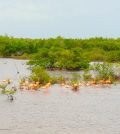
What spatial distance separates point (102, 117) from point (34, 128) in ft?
7.22

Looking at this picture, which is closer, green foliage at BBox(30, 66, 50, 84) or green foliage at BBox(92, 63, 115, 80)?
green foliage at BBox(30, 66, 50, 84)

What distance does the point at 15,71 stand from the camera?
85.9 ft

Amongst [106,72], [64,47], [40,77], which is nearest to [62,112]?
[40,77]

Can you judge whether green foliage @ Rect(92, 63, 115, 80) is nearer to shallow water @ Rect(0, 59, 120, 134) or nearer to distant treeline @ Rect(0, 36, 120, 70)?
shallow water @ Rect(0, 59, 120, 134)

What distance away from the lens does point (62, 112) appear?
48.5 ft

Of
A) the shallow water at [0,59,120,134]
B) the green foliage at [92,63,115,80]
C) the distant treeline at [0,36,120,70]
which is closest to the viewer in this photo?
A: the shallow water at [0,59,120,134]

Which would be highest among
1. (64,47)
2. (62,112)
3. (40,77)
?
(64,47)

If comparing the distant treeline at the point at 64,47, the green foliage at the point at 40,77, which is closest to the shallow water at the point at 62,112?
the green foliage at the point at 40,77

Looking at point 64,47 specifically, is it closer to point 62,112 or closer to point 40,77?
point 40,77

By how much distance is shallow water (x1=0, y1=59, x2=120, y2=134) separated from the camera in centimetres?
1270

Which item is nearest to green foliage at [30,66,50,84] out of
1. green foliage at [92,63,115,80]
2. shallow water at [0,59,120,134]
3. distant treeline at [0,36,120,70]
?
shallow water at [0,59,120,134]

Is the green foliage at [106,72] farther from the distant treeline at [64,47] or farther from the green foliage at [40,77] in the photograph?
the distant treeline at [64,47]

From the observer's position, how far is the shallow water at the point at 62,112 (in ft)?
41.7

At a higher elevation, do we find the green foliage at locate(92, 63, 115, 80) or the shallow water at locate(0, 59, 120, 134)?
the green foliage at locate(92, 63, 115, 80)
